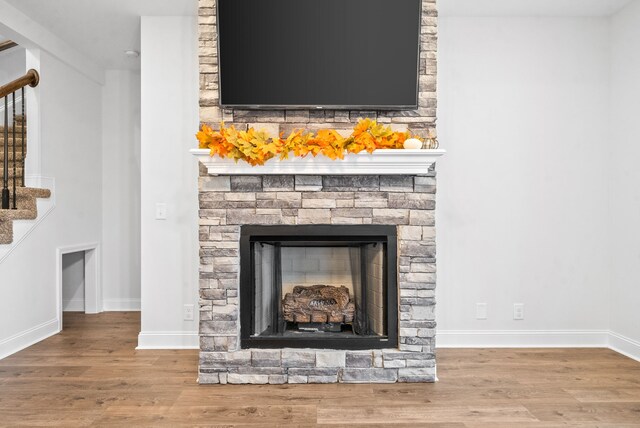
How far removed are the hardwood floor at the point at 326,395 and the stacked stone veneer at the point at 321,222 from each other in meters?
0.15

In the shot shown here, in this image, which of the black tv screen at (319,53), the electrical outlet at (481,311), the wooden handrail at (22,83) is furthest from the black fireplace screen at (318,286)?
the wooden handrail at (22,83)

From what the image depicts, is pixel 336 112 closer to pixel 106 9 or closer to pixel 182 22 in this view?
pixel 182 22

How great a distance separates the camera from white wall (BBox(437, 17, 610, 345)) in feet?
10.8

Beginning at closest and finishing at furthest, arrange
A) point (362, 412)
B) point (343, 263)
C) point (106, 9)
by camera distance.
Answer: point (362, 412) → point (343, 263) → point (106, 9)

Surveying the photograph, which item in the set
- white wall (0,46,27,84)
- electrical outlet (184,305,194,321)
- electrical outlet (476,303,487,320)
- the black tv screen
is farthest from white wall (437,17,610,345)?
white wall (0,46,27,84)

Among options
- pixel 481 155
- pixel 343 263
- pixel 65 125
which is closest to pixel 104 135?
pixel 65 125

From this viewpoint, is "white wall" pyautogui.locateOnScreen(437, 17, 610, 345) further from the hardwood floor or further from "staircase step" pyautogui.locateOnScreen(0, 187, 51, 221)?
"staircase step" pyautogui.locateOnScreen(0, 187, 51, 221)

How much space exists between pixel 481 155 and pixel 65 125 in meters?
3.67

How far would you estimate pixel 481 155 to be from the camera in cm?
330

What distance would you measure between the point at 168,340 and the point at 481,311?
7.87ft

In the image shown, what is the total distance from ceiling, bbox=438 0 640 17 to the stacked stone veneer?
1.46m

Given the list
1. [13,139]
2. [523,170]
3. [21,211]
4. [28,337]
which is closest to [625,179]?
[523,170]

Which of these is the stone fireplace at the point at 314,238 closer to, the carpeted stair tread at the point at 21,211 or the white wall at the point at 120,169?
the carpeted stair tread at the point at 21,211

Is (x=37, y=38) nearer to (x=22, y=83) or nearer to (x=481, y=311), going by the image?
(x=22, y=83)
